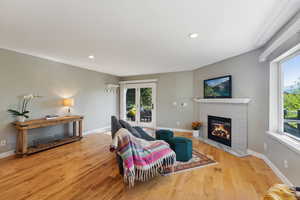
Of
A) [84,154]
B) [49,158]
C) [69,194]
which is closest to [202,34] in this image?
[69,194]

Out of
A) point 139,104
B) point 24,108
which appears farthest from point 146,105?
point 24,108

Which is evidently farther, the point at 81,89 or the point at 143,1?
the point at 81,89

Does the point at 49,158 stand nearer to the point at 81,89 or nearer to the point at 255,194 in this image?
the point at 81,89

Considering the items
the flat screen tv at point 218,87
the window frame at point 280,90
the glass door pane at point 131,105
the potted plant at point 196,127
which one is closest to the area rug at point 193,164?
the window frame at point 280,90

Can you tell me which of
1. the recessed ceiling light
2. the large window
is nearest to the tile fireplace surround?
the large window

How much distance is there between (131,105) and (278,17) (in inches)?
215

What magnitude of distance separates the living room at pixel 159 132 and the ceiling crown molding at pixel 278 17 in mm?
16

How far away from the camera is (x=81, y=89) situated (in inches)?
188

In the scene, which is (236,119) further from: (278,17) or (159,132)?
(278,17)

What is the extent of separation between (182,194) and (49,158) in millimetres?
2851

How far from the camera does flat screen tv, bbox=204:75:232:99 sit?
363 cm

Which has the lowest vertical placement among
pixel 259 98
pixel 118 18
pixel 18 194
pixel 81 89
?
pixel 18 194

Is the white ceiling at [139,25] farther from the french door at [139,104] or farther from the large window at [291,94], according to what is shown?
the french door at [139,104]

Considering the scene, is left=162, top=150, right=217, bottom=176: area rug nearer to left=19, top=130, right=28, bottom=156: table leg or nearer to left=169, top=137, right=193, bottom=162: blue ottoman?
left=169, top=137, right=193, bottom=162: blue ottoman
